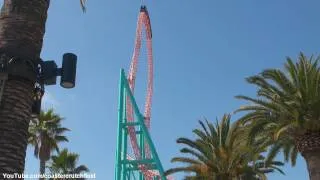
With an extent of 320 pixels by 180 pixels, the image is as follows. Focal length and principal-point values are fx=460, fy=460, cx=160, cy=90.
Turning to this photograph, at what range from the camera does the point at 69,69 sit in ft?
20.6

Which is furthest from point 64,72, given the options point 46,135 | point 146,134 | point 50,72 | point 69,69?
point 146,134

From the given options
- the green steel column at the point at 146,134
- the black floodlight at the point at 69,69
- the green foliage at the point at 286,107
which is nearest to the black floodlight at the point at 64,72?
the black floodlight at the point at 69,69

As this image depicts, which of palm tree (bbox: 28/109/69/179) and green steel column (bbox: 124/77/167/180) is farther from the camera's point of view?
green steel column (bbox: 124/77/167/180)

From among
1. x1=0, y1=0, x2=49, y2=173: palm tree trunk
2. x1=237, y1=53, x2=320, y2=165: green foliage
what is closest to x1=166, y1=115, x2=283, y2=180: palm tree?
x1=237, y1=53, x2=320, y2=165: green foliage

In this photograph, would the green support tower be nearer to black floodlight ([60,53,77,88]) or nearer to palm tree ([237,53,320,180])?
palm tree ([237,53,320,180])

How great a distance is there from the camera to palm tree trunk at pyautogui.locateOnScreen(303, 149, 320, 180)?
2064cm

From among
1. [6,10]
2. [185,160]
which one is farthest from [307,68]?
[6,10]

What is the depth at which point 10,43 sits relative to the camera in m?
6.54

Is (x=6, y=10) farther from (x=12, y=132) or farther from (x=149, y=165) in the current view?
(x=149, y=165)

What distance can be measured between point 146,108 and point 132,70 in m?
5.40

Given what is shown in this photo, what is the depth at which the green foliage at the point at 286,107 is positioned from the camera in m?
20.5

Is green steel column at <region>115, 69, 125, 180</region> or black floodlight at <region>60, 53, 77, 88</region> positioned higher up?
green steel column at <region>115, 69, 125, 180</region>

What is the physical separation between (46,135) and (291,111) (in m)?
17.6

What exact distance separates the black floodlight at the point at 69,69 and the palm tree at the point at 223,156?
18.6 m
